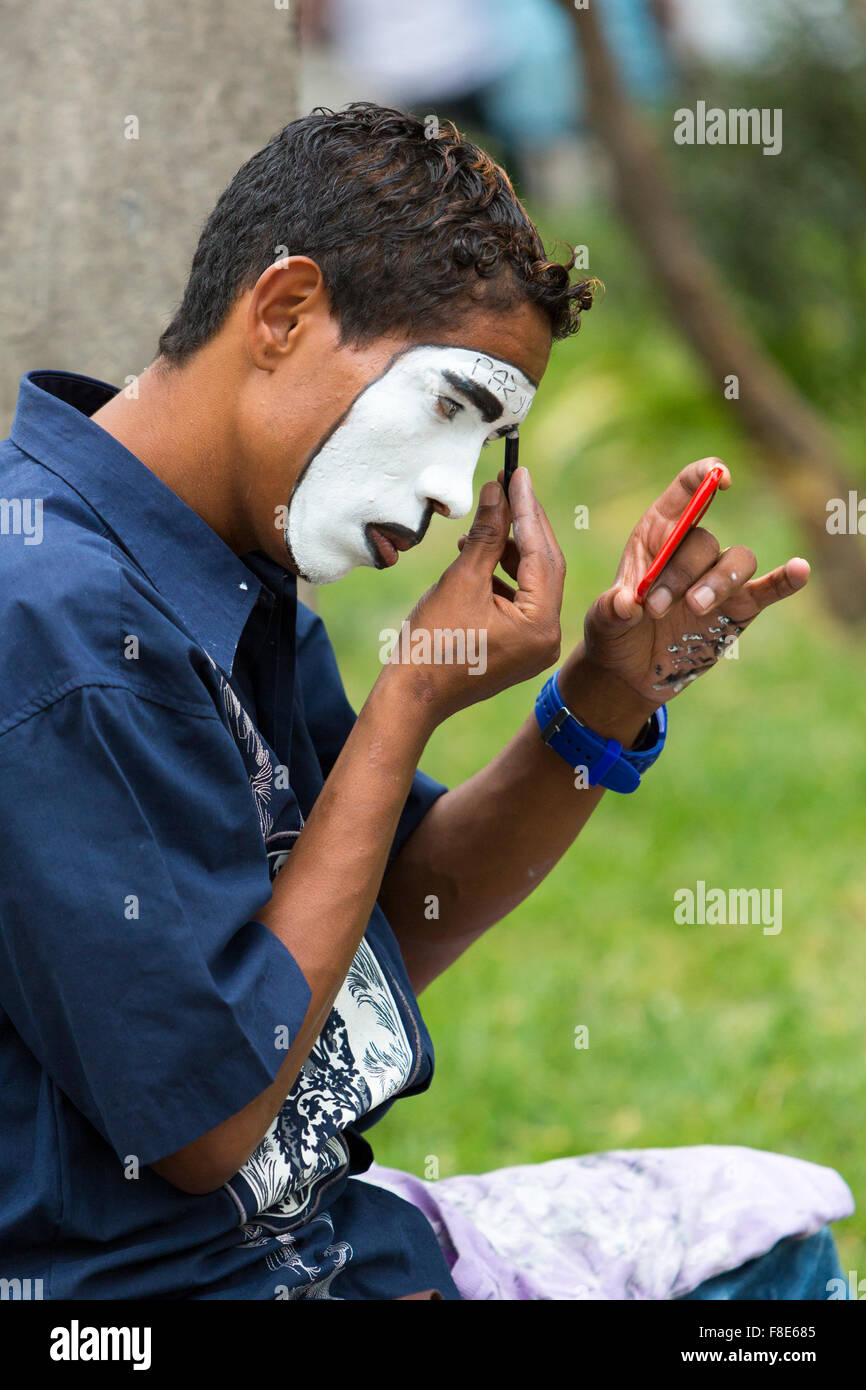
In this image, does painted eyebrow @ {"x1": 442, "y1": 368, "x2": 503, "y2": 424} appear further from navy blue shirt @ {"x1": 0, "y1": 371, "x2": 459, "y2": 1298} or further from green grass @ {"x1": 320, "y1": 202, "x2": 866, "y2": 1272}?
green grass @ {"x1": 320, "y1": 202, "x2": 866, "y2": 1272}

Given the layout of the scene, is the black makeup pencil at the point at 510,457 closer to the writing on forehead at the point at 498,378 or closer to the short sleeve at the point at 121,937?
the writing on forehead at the point at 498,378

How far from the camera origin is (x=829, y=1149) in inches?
142

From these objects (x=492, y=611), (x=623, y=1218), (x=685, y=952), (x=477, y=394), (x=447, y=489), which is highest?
(x=477, y=394)

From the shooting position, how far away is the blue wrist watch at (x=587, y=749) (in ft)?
7.32

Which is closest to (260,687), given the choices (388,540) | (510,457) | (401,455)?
(388,540)

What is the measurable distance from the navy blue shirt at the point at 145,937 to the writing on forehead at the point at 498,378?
0.37 meters

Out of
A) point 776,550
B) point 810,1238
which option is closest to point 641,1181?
point 810,1238

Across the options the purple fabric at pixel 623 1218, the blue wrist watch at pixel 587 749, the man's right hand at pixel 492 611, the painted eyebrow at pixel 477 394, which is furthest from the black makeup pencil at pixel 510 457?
the purple fabric at pixel 623 1218

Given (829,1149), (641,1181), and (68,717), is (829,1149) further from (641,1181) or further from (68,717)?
(68,717)

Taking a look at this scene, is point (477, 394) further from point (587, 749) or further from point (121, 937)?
point (121, 937)

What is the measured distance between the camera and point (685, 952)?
4758 millimetres

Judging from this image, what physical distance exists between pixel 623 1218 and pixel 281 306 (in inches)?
52.8

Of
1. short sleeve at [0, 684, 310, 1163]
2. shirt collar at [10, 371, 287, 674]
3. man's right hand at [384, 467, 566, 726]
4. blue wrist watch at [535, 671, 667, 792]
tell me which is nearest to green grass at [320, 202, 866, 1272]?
blue wrist watch at [535, 671, 667, 792]
